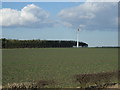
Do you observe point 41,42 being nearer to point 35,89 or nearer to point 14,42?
point 14,42

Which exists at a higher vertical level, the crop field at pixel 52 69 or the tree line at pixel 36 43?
the tree line at pixel 36 43

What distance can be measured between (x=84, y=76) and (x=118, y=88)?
4.65 ft

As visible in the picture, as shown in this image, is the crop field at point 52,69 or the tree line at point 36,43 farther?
the tree line at point 36,43

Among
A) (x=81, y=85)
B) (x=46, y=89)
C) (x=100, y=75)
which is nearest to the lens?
(x=46, y=89)

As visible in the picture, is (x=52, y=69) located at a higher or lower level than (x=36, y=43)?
lower

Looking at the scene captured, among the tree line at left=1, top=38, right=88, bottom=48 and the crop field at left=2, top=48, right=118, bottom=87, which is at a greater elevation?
the tree line at left=1, top=38, right=88, bottom=48

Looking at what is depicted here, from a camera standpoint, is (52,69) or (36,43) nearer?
(52,69)

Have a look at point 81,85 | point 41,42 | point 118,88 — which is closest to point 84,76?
point 81,85

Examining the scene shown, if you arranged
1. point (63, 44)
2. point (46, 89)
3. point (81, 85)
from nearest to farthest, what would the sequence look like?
point (46, 89) < point (81, 85) < point (63, 44)

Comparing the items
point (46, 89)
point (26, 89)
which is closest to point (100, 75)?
point (46, 89)

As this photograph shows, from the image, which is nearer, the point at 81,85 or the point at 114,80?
the point at 81,85

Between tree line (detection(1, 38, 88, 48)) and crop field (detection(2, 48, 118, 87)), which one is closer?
crop field (detection(2, 48, 118, 87))

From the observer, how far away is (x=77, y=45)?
8062cm

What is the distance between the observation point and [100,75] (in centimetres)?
1100
